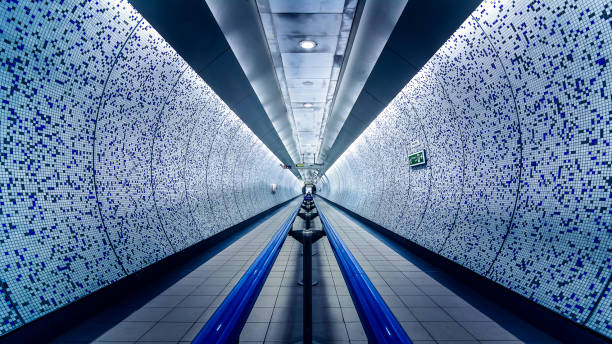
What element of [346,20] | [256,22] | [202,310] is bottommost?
[202,310]

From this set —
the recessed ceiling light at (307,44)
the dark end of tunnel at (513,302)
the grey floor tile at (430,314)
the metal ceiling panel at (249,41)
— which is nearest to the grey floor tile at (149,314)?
the grey floor tile at (430,314)

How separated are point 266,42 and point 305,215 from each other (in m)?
3.63

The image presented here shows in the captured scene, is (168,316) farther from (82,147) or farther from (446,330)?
(446,330)

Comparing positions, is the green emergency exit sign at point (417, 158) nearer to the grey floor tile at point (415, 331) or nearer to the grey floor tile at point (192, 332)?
the grey floor tile at point (415, 331)

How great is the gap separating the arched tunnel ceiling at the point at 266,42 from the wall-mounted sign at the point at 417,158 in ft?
4.86

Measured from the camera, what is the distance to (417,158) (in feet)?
18.3

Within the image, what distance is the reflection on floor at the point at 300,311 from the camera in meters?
2.40

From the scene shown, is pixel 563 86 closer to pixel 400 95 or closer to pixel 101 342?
pixel 400 95

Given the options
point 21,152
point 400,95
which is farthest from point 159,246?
point 400,95

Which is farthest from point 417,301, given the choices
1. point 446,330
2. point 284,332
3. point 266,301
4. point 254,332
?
point 254,332

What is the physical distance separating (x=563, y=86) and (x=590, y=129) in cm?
A: 52

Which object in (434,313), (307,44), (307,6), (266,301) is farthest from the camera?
(307,44)

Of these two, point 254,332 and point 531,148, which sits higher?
point 531,148

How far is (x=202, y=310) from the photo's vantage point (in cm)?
292
